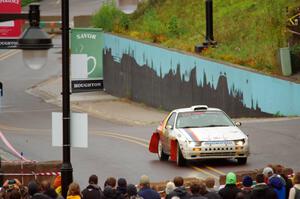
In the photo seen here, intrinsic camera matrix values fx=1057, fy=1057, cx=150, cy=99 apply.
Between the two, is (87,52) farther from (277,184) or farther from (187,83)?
(187,83)

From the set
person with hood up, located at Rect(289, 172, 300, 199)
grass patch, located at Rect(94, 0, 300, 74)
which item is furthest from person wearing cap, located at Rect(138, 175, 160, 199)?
grass patch, located at Rect(94, 0, 300, 74)

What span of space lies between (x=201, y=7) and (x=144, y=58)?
5030mm

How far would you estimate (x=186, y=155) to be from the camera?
1048 inches

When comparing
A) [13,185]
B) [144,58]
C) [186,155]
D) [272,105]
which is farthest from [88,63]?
[144,58]

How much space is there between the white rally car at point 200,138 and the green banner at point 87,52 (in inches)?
259

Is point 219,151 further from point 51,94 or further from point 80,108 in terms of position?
point 51,94

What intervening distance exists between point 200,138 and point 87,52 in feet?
24.1

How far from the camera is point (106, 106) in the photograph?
54.5 meters

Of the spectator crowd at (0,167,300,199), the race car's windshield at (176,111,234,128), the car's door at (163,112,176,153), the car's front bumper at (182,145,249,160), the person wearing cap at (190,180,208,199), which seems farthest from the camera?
the car's door at (163,112,176,153)

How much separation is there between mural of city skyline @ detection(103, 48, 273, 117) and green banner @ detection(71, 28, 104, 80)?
21658 mm

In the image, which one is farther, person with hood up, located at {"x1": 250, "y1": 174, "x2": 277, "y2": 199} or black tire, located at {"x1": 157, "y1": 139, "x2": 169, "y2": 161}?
black tire, located at {"x1": 157, "y1": 139, "x2": 169, "y2": 161}

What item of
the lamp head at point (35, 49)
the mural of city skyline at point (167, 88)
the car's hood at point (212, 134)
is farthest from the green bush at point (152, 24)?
the lamp head at point (35, 49)

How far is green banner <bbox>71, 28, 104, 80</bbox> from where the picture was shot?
18.8 metres

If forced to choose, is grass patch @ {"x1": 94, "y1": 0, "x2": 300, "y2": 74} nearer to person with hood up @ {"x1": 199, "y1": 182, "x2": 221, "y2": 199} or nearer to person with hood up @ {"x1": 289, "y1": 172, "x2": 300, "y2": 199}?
person with hood up @ {"x1": 289, "y1": 172, "x2": 300, "y2": 199}
